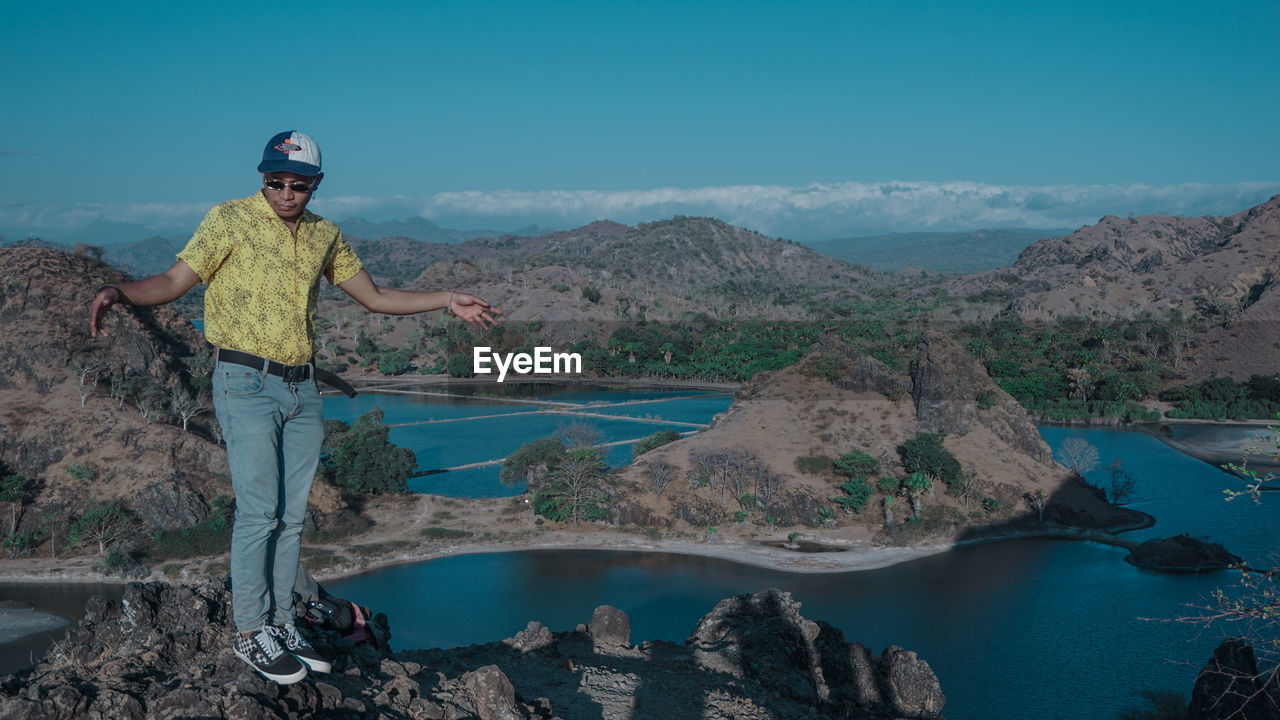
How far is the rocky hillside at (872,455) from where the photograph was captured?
1655 inches

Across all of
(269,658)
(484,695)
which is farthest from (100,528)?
(269,658)

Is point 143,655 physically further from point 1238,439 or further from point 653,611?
point 1238,439

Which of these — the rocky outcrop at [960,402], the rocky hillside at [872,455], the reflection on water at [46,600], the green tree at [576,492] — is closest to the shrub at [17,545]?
the reflection on water at [46,600]

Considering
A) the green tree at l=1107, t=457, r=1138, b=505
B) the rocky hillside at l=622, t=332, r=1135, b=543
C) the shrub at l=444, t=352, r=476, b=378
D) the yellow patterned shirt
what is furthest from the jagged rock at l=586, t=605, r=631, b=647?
the shrub at l=444, t=352, r=476, b=378

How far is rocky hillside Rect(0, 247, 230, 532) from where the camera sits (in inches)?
1569

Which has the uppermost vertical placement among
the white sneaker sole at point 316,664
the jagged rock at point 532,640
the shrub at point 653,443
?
the white sneaker sole at point 316,664

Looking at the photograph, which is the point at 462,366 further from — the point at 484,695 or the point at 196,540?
the point at 484,695

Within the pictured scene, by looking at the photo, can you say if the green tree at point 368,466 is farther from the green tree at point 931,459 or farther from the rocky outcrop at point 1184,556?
the rocky outcrop at point 1184,556

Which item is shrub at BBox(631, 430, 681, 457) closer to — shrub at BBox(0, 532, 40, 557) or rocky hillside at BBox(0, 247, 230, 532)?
rocky hillside at BBox(0, 247, 230, 532)

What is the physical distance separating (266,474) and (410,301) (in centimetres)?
136

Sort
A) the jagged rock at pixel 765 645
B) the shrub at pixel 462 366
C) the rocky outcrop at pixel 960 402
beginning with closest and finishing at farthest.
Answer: the jagged rock at pixel 765 645 < the rocky outcrop at pixel 960 402 < the shrub at pixel 462 366

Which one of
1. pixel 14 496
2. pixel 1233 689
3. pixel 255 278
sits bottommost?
pixel 14 496

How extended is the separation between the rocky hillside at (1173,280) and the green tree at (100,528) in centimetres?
8489

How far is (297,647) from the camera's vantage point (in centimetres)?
565
